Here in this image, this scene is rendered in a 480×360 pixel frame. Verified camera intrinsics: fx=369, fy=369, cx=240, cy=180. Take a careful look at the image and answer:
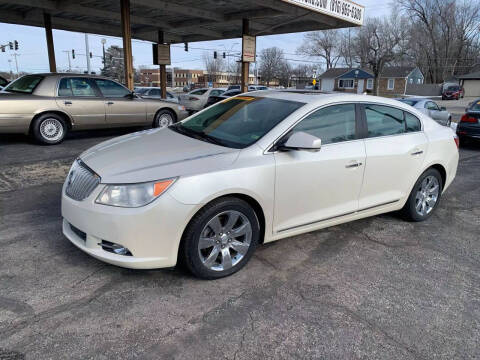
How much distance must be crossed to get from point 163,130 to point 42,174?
122 inches

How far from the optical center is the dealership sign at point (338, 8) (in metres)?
9.95

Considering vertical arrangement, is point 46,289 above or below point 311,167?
below

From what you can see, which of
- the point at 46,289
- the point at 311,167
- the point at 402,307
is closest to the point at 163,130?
the point at 311,167

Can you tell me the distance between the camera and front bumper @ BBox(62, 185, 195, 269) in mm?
2719

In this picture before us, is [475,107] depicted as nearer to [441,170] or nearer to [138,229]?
[441,170]

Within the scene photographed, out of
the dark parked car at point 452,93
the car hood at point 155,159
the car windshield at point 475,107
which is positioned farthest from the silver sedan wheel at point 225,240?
the dark parked car at point 452,93

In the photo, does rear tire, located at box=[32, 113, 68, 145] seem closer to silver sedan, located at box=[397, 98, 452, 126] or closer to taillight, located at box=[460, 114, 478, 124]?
taillight, located at box=[460, 114, 478, 124]

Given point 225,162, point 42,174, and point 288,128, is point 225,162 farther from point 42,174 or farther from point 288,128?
point 42,174

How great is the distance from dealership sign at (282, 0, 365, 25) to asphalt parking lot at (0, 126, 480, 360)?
7.73 meters

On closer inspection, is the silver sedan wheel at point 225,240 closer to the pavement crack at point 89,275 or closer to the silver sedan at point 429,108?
the pavement crack at point 89,275

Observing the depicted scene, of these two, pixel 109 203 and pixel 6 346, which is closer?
pixel 6 346

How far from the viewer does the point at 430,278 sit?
334cm

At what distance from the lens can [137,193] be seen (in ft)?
9.04

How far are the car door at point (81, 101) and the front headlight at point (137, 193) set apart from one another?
636 cm
